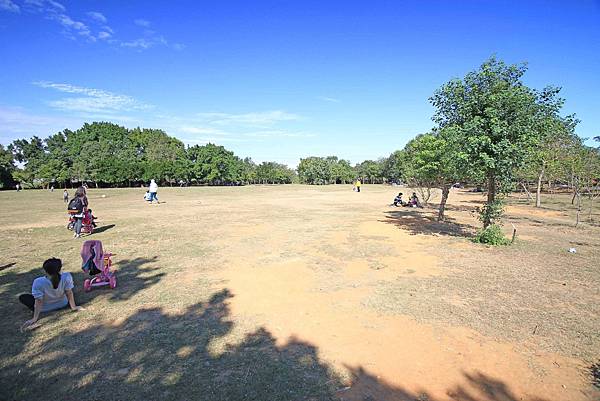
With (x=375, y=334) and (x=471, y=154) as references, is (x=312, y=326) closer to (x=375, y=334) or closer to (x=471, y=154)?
(x=375, y=334)

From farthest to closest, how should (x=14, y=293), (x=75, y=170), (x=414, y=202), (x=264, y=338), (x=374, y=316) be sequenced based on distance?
1. (x=75, y=170)
2. (x=414, y=202)
3. (x=14, y=293)
4. (x=374, y=316)
5. (x=264, y=338)

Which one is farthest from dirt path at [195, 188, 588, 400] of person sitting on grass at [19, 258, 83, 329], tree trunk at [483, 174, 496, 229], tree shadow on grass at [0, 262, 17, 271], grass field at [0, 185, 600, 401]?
tree shadow on grass at [0, 262, 17, 271]

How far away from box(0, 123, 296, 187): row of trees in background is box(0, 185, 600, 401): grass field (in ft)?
177

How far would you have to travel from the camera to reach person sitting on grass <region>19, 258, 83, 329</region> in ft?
17.4

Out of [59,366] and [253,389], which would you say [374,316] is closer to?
[253,389]

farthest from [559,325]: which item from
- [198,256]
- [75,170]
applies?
[75,170]

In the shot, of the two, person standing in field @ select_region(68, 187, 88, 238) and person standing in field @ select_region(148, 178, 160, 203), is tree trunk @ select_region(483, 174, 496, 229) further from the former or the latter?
person standing in field @ select_region(148, 178, 160, 203)

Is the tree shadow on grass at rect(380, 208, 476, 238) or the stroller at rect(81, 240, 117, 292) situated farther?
the tree shadow on grass at rect(380, 208, 476, 238)

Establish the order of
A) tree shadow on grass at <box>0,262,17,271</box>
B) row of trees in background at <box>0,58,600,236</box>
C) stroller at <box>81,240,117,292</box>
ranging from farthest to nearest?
row of trees in background at <box>0,58,600,236</box> → tree shadow on grass at <box>0,262,17,271</box> → stroller at <box>81,240,117,292</box>

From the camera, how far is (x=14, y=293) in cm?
648

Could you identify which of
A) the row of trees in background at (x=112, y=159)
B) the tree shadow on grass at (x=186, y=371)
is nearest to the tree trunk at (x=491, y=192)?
the tree shadow on grass at (x=186, y=371)

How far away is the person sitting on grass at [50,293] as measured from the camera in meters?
5.32

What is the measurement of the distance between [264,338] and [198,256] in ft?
17.3

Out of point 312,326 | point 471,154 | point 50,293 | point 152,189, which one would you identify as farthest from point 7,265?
point 152,189
